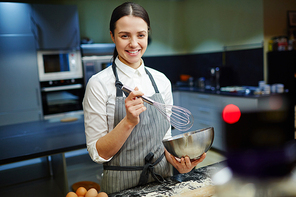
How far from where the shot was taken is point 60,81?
358 centimetres

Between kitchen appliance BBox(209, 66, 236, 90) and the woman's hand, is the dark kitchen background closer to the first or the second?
kitchen appliance BBox(209, 66, 236, 90)

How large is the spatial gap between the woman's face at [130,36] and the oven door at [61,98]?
108 inches

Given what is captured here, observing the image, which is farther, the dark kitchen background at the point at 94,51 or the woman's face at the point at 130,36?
the dark kitchen background at the point at 94,51

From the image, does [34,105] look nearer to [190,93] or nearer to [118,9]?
[190,93]

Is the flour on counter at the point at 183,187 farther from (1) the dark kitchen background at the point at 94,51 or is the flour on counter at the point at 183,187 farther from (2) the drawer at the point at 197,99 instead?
(2) the drawer at the point at 197,99

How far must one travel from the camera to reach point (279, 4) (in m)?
3.47

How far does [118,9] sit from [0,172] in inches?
67.4

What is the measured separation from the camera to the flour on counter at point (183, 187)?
95cm

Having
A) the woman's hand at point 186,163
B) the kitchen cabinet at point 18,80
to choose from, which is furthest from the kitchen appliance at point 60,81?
the woman's hand at point 186,163

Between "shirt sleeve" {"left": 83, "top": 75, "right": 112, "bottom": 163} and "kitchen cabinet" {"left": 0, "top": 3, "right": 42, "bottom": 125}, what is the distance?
2.67 metres

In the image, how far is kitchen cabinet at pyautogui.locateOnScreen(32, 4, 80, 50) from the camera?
331 cm

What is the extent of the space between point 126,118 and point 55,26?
116 inches

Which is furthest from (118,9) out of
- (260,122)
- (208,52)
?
(208,52)

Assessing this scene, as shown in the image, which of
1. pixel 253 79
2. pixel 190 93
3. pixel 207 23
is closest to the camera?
pixel 253 79
